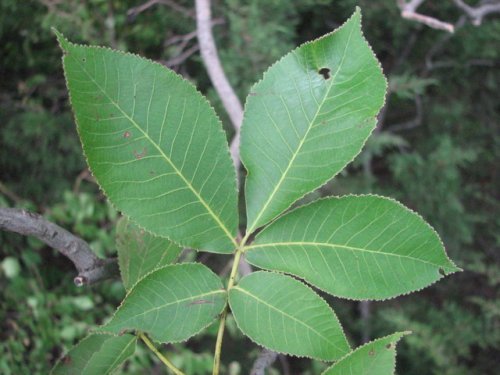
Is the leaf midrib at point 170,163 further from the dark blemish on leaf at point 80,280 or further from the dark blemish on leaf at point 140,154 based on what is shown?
the dark blemish on leaf at point 80,280

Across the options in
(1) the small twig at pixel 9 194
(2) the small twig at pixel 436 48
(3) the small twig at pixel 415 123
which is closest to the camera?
(1) the small twig at pixel 9 194

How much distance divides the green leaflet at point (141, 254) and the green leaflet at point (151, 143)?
105mm

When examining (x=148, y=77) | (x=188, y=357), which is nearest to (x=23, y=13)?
(x=188, y=357)

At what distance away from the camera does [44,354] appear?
1.51 m

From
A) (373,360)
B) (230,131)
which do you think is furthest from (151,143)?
(230,131)

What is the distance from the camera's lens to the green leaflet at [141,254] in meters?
0.66

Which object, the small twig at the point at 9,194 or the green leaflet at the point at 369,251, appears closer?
the green leaflet at the point at 369,251

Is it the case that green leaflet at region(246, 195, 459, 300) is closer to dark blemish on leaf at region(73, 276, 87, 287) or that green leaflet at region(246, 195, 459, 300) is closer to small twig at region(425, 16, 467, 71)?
dark blemish on leaf at region(73, 276, 87, 287)

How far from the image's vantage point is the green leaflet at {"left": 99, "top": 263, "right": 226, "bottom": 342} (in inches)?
20.9

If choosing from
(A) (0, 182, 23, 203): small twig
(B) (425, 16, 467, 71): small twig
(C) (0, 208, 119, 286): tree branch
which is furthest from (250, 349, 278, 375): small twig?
(B) (425, 16, 467, 71): small twig

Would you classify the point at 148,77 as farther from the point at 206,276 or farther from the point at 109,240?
the point at 109,240

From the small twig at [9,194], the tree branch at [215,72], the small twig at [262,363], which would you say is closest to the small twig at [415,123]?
the tree branch at [215,72]

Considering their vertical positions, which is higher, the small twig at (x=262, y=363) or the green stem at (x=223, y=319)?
the green stem at (x=223, y=319)

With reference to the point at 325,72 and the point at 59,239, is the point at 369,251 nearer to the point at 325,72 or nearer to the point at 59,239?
the point at 325,72
